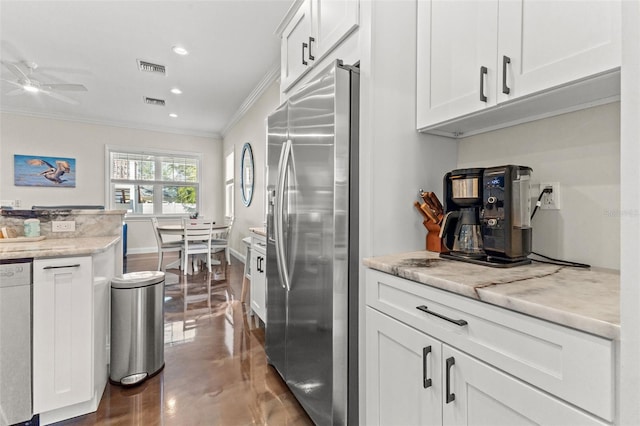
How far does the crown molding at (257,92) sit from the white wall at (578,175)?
3344mm

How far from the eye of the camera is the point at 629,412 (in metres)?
0.59

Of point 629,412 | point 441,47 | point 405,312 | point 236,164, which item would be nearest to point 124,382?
point 405,312

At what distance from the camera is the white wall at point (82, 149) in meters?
5.80

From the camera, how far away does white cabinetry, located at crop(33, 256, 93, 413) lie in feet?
5.01

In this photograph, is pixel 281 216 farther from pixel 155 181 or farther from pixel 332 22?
pixel 155 181

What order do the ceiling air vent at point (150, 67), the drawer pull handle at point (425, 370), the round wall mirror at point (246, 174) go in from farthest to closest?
1. the round wall mirror at point (246, 174)
2. the ceiling air vent at point (150, 67)
3. the drawer pull handle at point (425, 370)

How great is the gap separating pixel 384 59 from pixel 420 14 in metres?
0.34

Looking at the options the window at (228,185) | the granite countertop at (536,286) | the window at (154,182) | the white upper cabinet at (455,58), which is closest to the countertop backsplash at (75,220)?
the granite countertop at (536,286)

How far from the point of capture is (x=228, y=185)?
23.5ft

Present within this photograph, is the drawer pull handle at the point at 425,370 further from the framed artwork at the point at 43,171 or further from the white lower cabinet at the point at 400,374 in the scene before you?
the framed artwork at the point at 43,171

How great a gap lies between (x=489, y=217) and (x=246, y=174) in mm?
4847

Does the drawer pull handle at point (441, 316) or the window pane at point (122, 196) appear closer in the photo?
the drawer pull handle at point (441, 316)

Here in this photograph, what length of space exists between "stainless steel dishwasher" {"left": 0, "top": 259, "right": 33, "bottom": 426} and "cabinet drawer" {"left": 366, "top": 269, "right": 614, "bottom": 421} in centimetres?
184

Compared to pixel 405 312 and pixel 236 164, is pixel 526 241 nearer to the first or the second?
pixel 405 312
